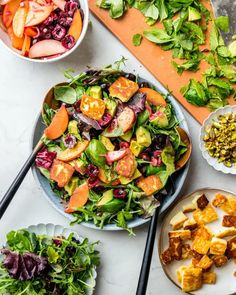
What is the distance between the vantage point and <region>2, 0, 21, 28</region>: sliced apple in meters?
1.83

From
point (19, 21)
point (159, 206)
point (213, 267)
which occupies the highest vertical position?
point (19, 21)

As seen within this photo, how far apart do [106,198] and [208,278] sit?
1.21ft

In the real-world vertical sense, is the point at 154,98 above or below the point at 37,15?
below

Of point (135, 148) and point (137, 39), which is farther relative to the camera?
point (137, 39)

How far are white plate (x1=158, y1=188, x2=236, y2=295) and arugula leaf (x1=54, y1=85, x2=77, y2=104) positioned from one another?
41cm

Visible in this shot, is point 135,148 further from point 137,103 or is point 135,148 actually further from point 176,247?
point 176,247

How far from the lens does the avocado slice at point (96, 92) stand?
1757 millimetres

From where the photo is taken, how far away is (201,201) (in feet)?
5.95

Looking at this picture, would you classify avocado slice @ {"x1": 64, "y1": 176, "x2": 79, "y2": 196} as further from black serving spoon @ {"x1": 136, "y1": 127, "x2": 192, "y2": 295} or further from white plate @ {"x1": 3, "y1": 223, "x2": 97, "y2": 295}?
black serving spoon @ {"x1": 136, "y1": 127, "x2": 192, "y2": 295}

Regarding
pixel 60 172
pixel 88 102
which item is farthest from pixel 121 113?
pixel 60 172

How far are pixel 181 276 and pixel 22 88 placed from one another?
27.7 inches

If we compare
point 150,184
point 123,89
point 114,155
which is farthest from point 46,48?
point 150,184

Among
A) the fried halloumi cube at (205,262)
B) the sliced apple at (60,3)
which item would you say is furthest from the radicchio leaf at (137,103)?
the fried halloumi cube at (205,262)

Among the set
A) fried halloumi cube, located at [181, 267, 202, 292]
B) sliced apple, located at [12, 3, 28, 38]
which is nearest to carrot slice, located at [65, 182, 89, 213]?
fried halloumi cube, located at [181, 267, 202, 292]
